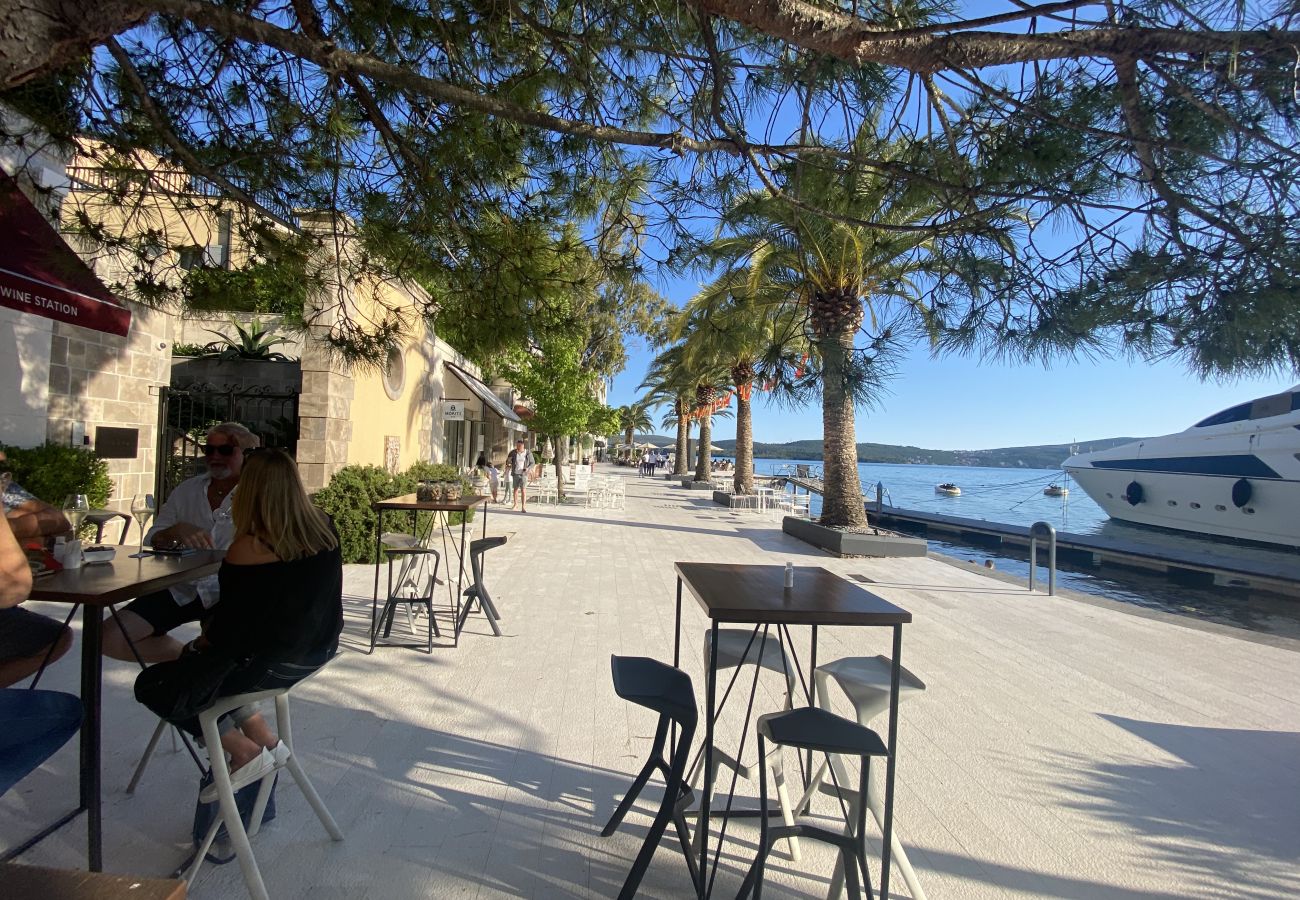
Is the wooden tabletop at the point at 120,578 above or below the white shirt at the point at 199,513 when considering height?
below

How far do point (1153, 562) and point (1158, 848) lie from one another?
16.1 metres

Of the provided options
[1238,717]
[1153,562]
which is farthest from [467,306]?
[1153,562]

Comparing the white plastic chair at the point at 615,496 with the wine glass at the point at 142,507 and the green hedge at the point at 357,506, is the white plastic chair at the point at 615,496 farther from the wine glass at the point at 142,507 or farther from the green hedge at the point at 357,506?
the wine glass at the point at 142,507

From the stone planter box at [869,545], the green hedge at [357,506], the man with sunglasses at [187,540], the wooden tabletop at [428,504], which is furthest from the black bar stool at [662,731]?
the stone planter box at [869,545]

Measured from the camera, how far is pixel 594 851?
2736 mm

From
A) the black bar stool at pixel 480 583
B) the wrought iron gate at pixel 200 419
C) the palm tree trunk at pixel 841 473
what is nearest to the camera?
the black bar stool at pixel 480 583

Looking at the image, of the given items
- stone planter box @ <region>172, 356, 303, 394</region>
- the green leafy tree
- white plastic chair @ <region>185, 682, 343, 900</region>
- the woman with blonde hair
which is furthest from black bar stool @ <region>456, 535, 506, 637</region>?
the green leafy tree

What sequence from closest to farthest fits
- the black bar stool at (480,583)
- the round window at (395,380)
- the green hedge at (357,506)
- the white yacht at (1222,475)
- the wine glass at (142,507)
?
the wine glass at (142,507), the black bar stool at (480,583), the green hedge at (357,506), the round window at (395,380), the white yacht at (1222,475)

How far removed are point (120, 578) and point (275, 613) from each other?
691mm

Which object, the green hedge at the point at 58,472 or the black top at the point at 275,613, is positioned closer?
the black top at the point at 275,613

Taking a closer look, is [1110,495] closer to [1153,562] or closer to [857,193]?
[1153,562]

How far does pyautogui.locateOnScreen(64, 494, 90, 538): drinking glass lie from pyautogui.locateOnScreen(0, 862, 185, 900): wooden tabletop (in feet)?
7.39

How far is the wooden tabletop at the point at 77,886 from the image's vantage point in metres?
1.09

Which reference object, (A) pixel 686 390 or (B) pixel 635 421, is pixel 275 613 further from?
(B) pixel 635 421
